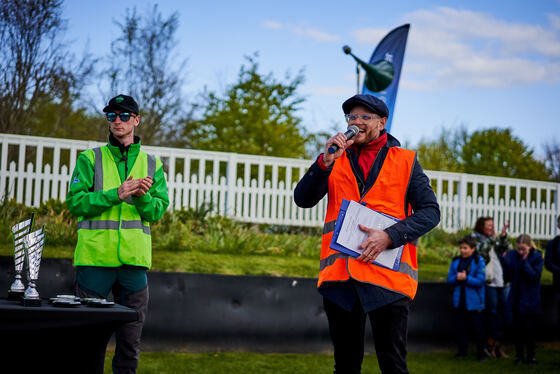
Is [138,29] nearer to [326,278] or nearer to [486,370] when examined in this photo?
[486,370]

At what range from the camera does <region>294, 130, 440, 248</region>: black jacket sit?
334 cm

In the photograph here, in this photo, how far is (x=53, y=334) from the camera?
2885mm

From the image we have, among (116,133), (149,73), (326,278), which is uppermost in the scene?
(149,73)

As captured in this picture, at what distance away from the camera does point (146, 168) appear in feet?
14.5

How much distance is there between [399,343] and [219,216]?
24.4 ft

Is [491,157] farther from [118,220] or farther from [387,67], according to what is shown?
[118,220]

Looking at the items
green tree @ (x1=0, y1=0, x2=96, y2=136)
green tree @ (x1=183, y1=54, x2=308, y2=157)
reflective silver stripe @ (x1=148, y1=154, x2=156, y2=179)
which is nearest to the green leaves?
green tree @ (x1=183, y1=54, x2=308, y2=157)

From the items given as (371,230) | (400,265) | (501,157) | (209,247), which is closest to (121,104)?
(371,230)

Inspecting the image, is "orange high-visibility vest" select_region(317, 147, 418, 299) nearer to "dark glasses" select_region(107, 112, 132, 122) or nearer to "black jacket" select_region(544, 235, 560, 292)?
"dark glasses" select_region(107, 112, 132, 122)

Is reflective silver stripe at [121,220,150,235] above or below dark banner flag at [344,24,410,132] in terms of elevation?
below

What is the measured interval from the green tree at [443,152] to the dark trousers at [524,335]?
73.4 ft

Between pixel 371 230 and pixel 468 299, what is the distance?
5152 mm

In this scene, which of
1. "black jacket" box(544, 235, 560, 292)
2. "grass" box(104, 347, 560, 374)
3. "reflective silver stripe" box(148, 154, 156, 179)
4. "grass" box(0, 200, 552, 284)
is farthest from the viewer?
"black jacket" box(544, 235, 560, 292)

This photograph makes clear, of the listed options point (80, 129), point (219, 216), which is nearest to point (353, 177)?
point (219, 216)
